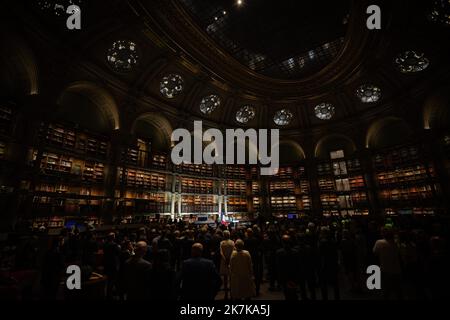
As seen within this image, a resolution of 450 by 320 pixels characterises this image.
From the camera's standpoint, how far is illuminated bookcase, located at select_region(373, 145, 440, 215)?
13.6m

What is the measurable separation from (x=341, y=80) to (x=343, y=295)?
18.1 m

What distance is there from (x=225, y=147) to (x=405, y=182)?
Answer: 15.1 metres

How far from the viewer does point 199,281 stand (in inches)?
107

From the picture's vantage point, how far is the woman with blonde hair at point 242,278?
3542 millimetres

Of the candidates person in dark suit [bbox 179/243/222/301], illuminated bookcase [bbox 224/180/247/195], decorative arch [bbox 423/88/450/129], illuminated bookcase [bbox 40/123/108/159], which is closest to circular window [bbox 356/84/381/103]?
decorative arch [bbox 423/88/450/129]

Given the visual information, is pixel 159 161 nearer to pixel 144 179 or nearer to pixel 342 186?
pixel 144 179

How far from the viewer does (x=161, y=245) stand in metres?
5.21

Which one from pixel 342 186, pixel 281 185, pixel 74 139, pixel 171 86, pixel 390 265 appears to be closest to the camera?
pixel 390 265

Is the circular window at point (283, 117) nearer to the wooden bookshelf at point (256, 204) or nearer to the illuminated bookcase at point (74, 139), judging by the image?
the wooden bookshelf at point (256, 204)

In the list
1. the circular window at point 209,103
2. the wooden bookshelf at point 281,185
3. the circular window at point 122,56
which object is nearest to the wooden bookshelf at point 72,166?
the circular window at point 122,56

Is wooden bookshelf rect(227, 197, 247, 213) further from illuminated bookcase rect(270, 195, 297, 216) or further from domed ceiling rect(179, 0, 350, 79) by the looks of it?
domed ceiling rect(179, 0, 350, 79)

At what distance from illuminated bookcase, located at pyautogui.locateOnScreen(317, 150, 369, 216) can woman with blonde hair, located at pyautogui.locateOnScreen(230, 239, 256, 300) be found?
17473 mm

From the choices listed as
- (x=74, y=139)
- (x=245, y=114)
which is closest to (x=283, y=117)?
(x=245, y=114)
